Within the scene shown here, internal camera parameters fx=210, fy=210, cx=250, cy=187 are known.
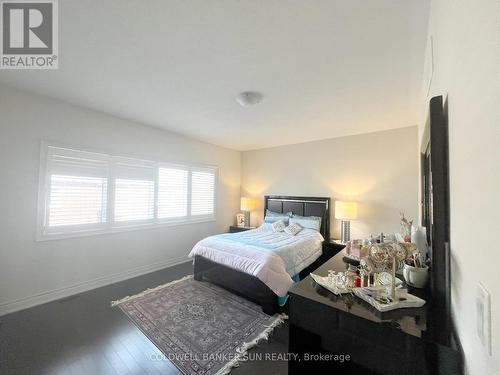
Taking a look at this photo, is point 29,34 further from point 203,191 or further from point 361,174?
point 361,174

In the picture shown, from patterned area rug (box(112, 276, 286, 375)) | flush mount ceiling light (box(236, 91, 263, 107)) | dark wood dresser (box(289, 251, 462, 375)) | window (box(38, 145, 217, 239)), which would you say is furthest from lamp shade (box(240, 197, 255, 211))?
dark wood dresser (box(289, 251, 462, 375))

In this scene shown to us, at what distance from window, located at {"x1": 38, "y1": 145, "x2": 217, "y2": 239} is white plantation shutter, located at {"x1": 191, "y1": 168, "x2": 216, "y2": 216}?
0.02 metres

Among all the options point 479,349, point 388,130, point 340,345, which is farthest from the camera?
point 388,130

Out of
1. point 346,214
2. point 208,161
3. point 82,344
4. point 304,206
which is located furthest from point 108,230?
point 346,214

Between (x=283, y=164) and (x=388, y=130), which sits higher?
(x=388, y=130)

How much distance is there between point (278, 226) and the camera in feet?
12.6

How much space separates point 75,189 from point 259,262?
2.63m

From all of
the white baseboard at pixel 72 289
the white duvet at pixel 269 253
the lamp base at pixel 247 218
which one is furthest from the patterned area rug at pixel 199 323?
the lamp base at pixel 247 218

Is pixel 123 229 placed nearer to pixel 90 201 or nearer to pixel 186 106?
pixel 90 201

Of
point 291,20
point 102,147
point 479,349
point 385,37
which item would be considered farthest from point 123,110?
point 479,349

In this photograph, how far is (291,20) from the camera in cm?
141

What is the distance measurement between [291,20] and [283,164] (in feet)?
11.1

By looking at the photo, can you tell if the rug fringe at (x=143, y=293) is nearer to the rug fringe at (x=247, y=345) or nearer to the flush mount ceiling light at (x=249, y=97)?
the rug fringe at (x=247, y=345)

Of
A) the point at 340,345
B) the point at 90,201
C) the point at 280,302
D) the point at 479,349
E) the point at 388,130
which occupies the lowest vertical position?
the point at 280,302
